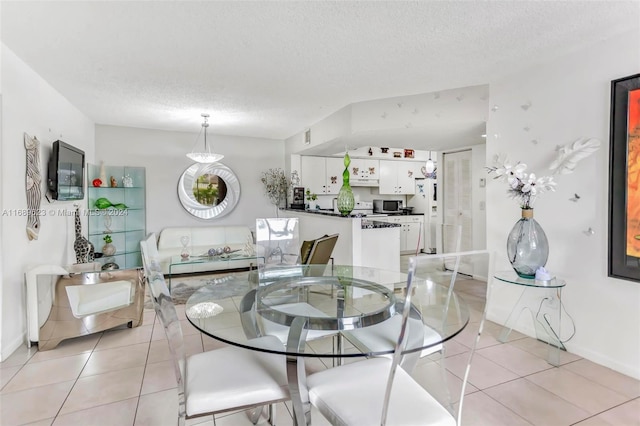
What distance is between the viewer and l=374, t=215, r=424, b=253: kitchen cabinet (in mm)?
6707

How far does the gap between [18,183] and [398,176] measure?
6123 millimetres

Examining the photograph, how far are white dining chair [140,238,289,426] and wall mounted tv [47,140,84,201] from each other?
240 cm

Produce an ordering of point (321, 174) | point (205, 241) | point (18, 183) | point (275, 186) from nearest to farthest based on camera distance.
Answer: point (18, 183)
point (205, 241)
point (275, 186)
point (321, 174)

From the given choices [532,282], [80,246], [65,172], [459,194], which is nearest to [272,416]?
[532,282]

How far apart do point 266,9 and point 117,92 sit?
95.1 inches

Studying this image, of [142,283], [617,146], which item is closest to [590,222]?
[617,146]

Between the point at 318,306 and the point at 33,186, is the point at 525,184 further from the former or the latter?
the point at 33,186

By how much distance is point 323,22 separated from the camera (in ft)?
6.97

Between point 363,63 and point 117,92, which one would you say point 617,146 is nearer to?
point 363,63

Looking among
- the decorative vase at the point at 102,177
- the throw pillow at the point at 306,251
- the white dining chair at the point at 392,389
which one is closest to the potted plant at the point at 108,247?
the decorative vase at the point at 102,177

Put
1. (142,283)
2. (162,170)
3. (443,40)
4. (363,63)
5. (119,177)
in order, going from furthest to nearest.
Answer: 1. (162,170)
2. (119,177)
3. (142,283)
4. (363,63)
5. (443,40)

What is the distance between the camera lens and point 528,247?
98.0 inches

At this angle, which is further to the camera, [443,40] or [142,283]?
[142,283]

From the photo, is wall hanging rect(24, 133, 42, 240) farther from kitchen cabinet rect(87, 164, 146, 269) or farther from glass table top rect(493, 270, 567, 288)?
glass table top rect(493, 270, 567, 288)
